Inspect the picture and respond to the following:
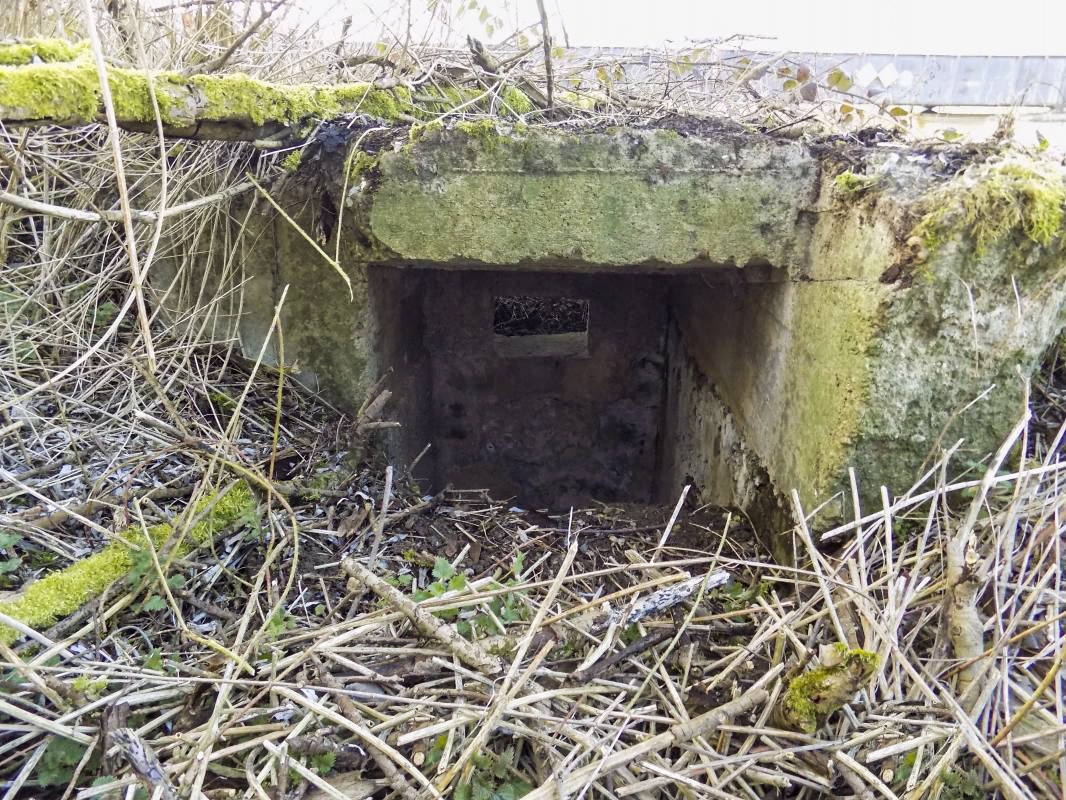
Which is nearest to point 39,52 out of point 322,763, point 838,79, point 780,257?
point 322,763

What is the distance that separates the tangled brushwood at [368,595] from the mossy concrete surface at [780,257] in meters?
0.16

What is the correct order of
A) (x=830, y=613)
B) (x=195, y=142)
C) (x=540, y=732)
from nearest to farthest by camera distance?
(x=540, y=732), (x=830, y=613), (x=195, y=142)

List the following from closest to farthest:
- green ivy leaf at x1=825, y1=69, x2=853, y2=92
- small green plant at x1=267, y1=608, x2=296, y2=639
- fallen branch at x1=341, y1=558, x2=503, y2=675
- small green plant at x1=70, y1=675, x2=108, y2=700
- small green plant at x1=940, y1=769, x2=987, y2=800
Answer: small green plant at x1=940, y1=769, x2=987, y2=800 → small green plant at x1=70, y1=675, x2=108, y2=700 → fallen branch at x1=341, y1=558, x2=503, y2=675 → small green plant at x1=267, y1=608, x2=296, y2=639 → green ivy leaf at x1=825, y1=69, x2=853, y2=92

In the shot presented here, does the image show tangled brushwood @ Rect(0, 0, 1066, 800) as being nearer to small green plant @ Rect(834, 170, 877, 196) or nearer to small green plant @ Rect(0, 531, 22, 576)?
small green plant @ Rect(0, 531, 22, 576)

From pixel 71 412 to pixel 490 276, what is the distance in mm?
3105

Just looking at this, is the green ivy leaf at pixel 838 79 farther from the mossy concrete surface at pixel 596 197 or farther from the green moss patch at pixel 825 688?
the green moss patch at pixel 825 688

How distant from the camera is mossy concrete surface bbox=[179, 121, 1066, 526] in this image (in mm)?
1722

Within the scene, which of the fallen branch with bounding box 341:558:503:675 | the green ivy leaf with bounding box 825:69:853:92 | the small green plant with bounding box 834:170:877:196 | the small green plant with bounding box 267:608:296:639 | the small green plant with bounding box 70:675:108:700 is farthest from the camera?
the green ivy leaf with bounding box 825:69:853:92

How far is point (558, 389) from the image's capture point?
541cm

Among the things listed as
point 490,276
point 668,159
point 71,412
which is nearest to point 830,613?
point 668,159

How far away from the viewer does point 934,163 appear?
5.99 feet

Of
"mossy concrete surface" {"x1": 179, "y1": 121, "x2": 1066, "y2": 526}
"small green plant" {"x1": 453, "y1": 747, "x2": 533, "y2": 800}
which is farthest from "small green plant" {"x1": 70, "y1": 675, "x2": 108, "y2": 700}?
"mossy concrete surface" {"x1": 179, "y1": 121, "x2": 1066, "y2": 526}

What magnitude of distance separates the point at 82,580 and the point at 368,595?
0.72 metres

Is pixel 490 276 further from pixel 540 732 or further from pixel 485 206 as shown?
pixel 540 732
